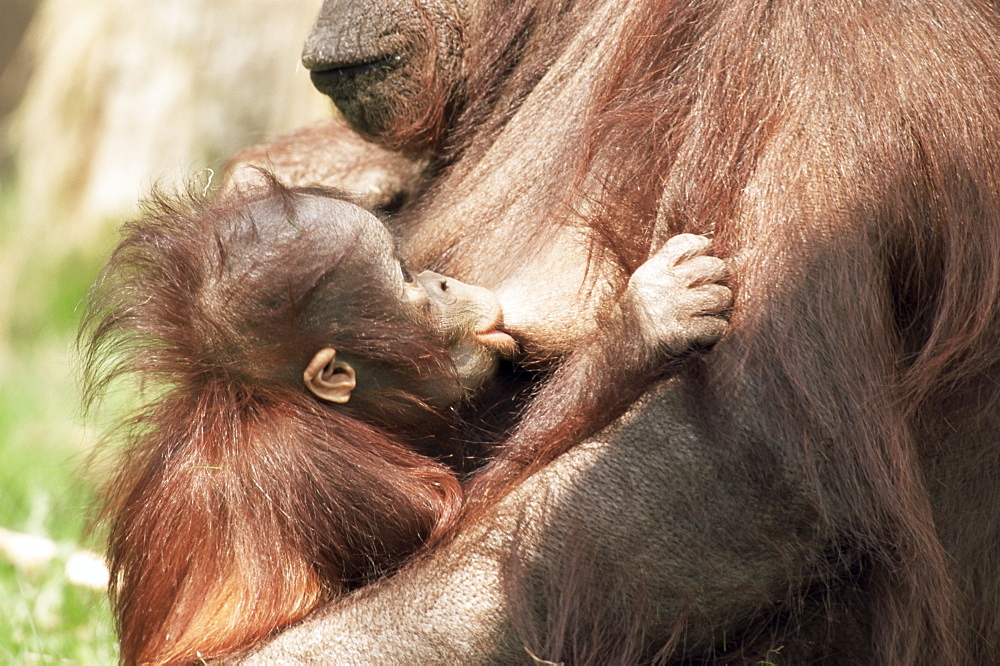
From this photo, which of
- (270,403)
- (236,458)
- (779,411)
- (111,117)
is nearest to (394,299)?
(270,403)

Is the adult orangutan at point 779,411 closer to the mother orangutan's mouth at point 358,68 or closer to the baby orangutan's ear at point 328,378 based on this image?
the baby orangutan's ear at point 328,378

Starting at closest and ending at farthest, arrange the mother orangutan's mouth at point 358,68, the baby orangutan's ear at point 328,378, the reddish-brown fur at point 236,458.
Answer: the reddish-brown fur at point 236,458
the baby orangutan's ear at point 328,378
the mother orangutan's mouth at point 358,68

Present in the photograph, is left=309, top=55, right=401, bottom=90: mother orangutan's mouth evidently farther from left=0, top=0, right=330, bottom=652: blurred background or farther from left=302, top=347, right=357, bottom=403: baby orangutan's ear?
left=0, top=0, right=330, bottom=652: blurred background

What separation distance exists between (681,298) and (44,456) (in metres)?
3.81

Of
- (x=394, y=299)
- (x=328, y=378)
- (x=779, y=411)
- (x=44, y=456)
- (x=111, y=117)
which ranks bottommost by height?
(x=44, y=456)

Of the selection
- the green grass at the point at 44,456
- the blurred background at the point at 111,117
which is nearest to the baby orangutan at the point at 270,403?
the green grass at the point at 44,456

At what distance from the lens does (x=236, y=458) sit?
2.20m

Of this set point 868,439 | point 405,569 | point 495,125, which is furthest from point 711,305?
point 495,125

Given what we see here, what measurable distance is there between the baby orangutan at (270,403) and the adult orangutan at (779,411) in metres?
0.13

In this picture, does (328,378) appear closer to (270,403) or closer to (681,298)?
(270,403)

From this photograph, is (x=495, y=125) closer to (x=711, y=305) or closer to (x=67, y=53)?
(x=711, y=305)

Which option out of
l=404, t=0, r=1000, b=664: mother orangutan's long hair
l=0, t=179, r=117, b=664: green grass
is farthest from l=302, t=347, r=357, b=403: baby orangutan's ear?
l=0, t=179, r=117, b=664: green grass

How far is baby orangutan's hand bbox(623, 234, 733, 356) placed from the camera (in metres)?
1.92

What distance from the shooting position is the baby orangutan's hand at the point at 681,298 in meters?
1.92
